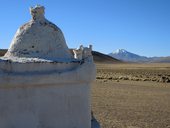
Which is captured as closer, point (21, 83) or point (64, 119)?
point (21, 83)

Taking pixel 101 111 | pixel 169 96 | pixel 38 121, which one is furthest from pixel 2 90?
pixel 169 96

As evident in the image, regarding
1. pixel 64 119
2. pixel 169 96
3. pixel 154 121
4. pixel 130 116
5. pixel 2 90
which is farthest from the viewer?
pixel 169 96

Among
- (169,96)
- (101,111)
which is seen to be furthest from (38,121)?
(169,96)

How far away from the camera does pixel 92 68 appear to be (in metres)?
6.84

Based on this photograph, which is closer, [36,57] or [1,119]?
[1,119]

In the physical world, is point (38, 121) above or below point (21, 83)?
below

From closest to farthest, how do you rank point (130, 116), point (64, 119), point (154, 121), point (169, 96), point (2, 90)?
point (2, 90), point (64, 119), point (154, 121), point (130, 116), point (169, 96)

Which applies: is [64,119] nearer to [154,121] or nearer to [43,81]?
[43,81]

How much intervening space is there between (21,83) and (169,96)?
17.8 meters

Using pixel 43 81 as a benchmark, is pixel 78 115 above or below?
below

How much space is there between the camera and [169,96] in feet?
75.2

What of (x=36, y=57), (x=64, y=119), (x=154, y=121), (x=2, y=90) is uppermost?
(x=36, y=57)

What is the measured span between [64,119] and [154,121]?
8.11 metres

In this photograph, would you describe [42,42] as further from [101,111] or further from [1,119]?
[101,111]
